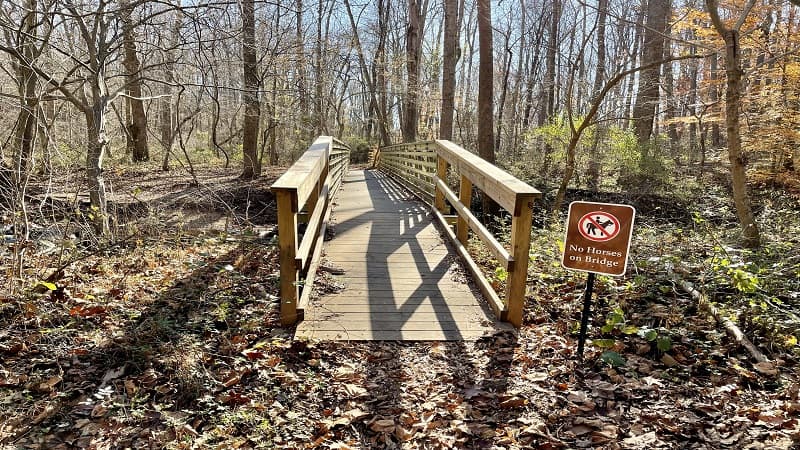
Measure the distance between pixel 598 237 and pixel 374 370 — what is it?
1797 millimetres

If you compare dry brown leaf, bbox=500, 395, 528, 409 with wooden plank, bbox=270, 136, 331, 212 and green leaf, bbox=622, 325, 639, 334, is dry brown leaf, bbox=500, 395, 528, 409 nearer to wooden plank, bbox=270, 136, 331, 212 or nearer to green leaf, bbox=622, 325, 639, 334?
green leaf, bbox=622, 325, 639, 334

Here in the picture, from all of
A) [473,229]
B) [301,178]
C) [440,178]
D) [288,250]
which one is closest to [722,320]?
[473,229]

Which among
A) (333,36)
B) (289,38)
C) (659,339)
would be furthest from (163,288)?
(333,36)

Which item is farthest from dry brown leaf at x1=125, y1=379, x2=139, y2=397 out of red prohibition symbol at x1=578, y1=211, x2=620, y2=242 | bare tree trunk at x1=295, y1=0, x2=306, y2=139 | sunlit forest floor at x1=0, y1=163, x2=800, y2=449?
bare tree trunk at x1=295, y1=0, x2=306, y2=139

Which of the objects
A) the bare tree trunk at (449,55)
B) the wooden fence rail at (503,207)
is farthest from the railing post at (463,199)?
the bare tree trunk at (449,55)

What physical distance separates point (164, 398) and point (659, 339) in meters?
3.35

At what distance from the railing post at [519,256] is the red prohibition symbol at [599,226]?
38cm

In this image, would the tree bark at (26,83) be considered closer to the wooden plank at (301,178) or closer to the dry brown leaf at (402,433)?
the wooden plank at (301,178)

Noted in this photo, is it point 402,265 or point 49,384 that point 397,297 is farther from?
point 49,384

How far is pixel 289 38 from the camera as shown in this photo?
1439 centimetres

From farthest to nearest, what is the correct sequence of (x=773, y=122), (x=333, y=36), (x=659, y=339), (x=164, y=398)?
(x=333, y=36) → (x=773, y=122) → (x=659, y=339) → (x=164, y=398)

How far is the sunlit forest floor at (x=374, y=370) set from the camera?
256 centimetres

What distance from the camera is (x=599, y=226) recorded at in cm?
324

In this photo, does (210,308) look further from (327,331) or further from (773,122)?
(773,122)
